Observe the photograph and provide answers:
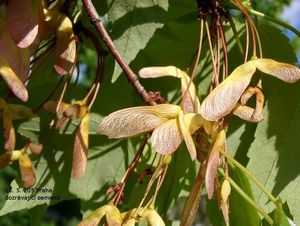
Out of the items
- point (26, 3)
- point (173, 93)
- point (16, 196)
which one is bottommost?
point (16, 196)

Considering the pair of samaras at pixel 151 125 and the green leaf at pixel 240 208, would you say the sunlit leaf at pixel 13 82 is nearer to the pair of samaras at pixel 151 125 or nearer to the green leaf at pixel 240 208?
the pair of samaras at pixel 151 125

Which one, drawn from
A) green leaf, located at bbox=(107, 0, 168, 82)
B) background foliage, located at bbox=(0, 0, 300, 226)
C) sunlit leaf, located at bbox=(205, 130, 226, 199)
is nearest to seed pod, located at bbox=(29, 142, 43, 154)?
background foliage, located at bbox=(0, 0, 300, 226)

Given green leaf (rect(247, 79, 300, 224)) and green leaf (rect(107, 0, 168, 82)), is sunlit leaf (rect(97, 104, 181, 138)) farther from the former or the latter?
green leaf (rect(247, 79, 300, 224))

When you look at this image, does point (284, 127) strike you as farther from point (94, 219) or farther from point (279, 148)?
point (94, 219)

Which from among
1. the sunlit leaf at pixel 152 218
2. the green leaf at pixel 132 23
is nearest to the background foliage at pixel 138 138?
the green leaf at pixel 132 23

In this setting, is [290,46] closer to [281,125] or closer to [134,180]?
[281,125]

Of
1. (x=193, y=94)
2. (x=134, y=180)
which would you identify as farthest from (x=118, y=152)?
(x=193, y=94)
